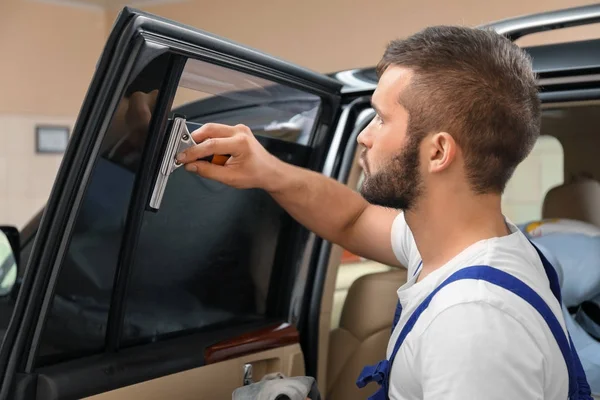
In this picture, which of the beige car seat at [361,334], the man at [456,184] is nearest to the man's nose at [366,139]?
the man at [456,184]

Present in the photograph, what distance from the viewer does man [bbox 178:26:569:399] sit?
3.34 ft

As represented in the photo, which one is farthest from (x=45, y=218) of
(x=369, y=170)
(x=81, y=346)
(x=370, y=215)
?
(x=370, y=215)

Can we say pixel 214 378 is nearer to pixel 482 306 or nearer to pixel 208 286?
pixel 208 286

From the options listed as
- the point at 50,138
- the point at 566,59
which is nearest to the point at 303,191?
the point at 566,59

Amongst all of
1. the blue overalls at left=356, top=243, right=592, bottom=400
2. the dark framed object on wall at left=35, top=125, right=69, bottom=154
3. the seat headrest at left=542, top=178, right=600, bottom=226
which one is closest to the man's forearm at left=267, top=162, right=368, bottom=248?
the blue overalls at left=356, top=243, right=592, bottom=400

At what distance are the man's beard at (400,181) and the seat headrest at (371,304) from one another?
1.96ft

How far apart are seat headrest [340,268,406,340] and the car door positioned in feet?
0.51

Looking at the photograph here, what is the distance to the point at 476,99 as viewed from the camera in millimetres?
1161

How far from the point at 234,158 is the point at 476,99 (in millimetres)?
493

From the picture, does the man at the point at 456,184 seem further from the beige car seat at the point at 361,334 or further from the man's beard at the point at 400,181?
the beige car seat at the point at 361,334

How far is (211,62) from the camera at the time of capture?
4.23 ft

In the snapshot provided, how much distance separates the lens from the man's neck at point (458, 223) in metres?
1.19

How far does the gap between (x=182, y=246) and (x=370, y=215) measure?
463 millimetres

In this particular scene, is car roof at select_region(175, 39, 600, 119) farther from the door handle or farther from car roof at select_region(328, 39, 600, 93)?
the door handle
